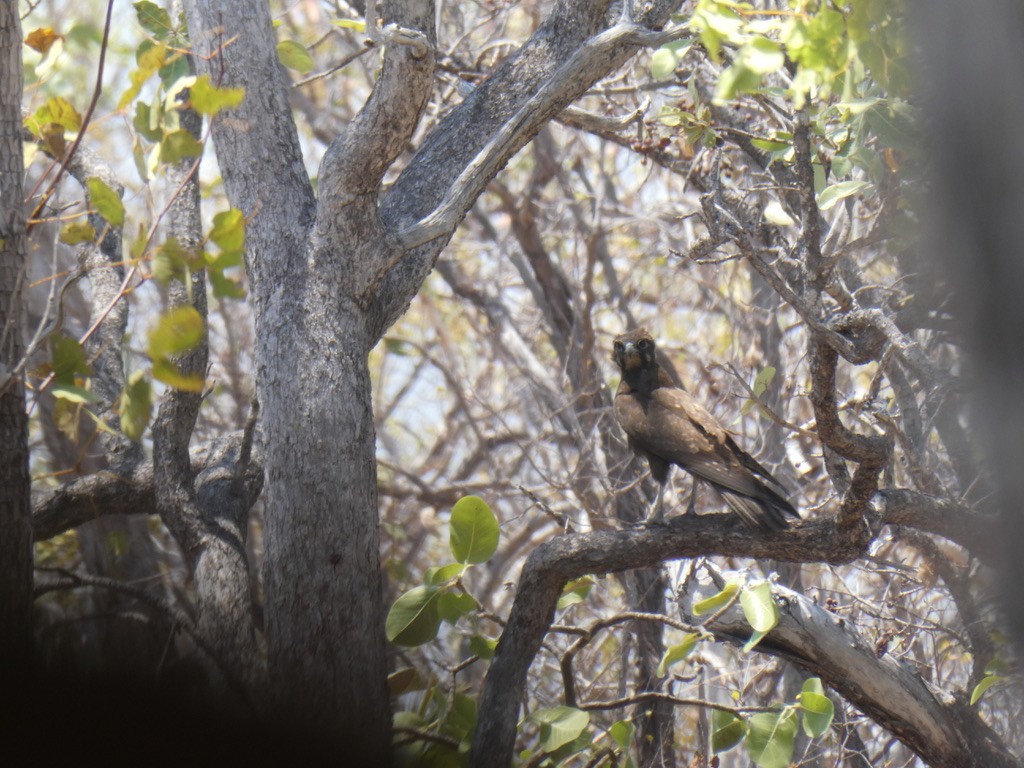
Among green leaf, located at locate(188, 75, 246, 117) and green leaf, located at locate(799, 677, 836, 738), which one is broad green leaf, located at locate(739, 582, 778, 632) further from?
green leaf, located at locate(188, 75, 246, 117)

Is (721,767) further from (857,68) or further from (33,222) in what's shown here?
(33,222)

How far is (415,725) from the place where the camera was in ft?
10.1

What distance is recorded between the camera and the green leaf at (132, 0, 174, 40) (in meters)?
3.66

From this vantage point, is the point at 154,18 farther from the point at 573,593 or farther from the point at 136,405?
the point at 573,593

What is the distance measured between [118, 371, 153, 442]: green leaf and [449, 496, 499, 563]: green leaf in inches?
42.0

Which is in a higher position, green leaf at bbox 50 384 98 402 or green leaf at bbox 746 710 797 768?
green leaf at bbox 50 384 98 402

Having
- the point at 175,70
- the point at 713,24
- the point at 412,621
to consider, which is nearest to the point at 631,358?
the point at 412,621

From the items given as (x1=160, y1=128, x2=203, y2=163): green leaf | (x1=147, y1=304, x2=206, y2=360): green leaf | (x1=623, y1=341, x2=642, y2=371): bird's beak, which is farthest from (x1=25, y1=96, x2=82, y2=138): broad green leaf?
(x1=623, y1=341, x2=642, y2=371): bird's beak

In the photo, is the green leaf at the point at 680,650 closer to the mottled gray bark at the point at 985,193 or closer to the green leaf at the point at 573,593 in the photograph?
the green leaf at the point at 573,593

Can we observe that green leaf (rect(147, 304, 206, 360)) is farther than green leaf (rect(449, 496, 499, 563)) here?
No

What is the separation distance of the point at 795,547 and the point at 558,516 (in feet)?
4.33

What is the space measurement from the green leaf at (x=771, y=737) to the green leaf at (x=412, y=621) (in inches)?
39.8


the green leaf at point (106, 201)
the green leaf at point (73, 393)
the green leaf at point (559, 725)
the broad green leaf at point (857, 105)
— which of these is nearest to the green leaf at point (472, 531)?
the green leaf at point (559, 725)

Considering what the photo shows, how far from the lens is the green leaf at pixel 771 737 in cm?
304
